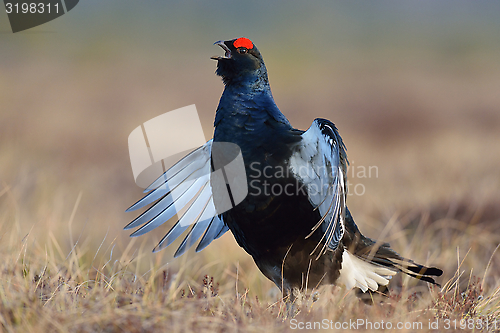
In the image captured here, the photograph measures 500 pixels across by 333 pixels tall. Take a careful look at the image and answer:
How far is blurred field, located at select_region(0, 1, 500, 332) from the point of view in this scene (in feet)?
7.01

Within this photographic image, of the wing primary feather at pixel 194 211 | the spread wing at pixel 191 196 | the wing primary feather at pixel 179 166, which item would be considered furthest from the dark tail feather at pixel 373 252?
the wing primary feather at pixel 179 166

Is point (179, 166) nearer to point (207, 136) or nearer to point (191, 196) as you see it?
point (191, 196)

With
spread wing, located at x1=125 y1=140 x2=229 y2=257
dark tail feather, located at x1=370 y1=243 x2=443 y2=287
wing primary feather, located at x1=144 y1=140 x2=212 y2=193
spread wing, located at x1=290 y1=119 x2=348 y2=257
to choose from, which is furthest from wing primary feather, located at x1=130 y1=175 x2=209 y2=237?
dark tail feather, located at x1=370 y1=243 x2=443 y2=287

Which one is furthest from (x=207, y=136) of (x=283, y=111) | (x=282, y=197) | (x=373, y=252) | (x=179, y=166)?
(x=282, y=197)

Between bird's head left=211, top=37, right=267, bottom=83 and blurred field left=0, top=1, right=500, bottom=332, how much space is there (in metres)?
1.34

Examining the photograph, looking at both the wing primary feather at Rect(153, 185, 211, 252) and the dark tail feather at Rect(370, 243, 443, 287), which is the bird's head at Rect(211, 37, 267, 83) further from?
the dark tail feather at Rect(370, 243, 443, 287)

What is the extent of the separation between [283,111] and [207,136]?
3541 mm

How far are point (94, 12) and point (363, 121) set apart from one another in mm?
45641

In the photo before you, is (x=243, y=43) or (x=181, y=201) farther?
(x=181, y=201)

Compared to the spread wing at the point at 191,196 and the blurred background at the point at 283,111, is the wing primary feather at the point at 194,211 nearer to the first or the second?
the spread wing at the point at 191,196

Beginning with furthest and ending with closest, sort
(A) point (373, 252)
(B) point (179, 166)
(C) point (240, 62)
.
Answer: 1. (B) point (179, 166)
2. (A) point (373, 252)
3. (C) point (240, 62)

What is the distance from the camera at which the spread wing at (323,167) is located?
8.48 ft

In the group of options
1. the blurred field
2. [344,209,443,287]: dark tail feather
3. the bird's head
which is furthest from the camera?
[344,209,443,287]: dark tail feather

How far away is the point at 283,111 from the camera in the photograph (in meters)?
12.5
